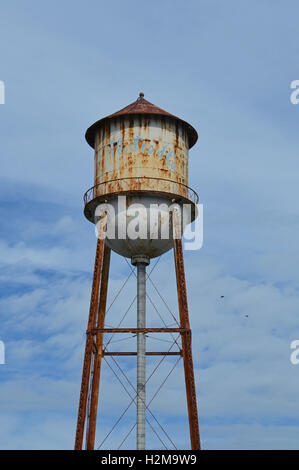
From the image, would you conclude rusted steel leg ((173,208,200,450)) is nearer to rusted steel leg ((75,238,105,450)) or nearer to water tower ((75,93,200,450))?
water tower ((75,93,200,450))

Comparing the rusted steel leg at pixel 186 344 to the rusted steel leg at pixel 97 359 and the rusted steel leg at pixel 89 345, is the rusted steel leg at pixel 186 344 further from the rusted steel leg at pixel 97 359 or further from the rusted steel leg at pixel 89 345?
the rusted steel leg at pixel 97 359

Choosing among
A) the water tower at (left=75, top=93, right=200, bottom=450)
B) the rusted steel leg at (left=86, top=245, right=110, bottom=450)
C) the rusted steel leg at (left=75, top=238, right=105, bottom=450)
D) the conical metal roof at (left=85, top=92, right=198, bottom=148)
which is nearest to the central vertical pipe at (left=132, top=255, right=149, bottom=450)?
the water tower at (left=75, top=93, right=200, bottom=450)

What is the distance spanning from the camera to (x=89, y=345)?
3391 cm

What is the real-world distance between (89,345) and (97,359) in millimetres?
2102

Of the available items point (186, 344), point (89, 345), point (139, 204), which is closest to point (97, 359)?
point (89, 345)

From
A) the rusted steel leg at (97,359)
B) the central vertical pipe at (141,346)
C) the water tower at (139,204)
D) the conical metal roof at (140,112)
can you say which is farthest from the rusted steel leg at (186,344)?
the conical metal roof at (140,112)

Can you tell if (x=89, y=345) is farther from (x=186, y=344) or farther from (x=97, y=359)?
(x=186, y=344)

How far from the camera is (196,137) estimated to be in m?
37.3

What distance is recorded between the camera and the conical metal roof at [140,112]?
35750 millimetres

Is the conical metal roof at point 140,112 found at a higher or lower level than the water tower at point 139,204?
higher
